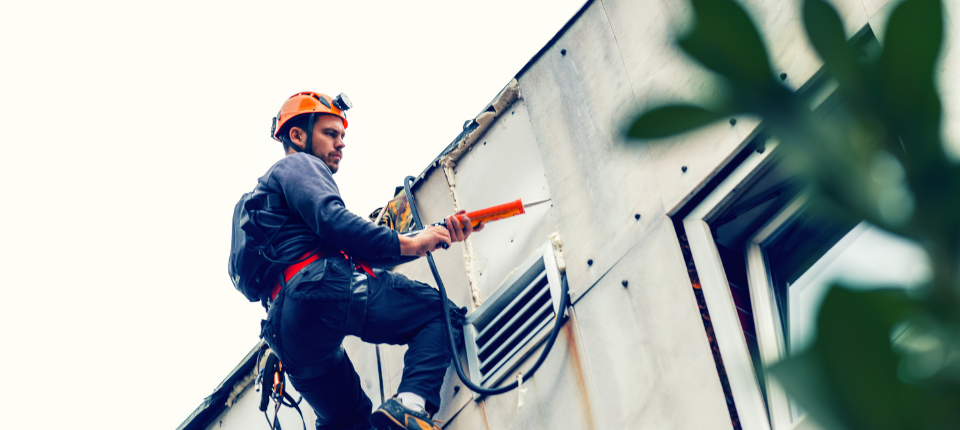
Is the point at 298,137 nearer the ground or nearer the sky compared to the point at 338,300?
nearer the sky

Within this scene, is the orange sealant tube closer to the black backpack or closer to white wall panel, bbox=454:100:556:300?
white wall panel, bbox=454:100:556:300

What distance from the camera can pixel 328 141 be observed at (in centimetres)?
427

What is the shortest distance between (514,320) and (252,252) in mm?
1106

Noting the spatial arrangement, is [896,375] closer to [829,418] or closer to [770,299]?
[829,418]

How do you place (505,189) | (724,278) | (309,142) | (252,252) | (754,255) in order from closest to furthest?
(724,278) → (754,255) → (252,252) → (505,189) → (309,142)

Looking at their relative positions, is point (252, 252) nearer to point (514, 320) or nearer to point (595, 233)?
point (514, 320)

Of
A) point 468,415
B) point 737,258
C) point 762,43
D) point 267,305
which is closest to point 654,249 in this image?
point 737,258

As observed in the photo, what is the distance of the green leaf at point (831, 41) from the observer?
1.64ft

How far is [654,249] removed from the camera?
9.77 ft

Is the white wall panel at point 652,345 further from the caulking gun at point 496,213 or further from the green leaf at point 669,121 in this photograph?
the green leaf at point 669,121

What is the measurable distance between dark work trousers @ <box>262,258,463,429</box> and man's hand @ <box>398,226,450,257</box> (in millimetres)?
218

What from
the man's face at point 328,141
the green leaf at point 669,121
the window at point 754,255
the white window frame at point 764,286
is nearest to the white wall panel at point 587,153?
the window at point 754,255

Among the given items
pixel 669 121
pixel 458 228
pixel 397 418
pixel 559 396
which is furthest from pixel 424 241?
pixel 669 121

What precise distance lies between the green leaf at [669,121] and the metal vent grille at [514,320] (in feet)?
9.23
